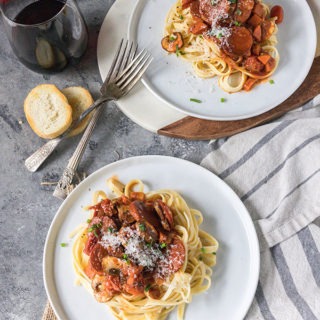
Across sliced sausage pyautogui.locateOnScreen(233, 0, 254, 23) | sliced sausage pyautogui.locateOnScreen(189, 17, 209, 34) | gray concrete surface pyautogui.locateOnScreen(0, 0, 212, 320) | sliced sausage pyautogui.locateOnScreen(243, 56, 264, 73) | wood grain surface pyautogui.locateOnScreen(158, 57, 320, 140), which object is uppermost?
sliced sausage pyautogui.locateOnScreen(233, 0, 254, 23)

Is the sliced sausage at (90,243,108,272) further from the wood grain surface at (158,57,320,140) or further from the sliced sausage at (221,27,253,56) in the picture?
the sliced sausage at (221,27,253,56)

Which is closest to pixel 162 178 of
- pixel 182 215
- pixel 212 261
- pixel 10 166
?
pixel 182 215

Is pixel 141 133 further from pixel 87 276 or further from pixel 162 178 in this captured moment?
pixel 87 276

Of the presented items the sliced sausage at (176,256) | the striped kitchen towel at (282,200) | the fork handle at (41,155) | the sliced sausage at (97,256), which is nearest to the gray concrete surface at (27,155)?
the fork handle at (41,155)

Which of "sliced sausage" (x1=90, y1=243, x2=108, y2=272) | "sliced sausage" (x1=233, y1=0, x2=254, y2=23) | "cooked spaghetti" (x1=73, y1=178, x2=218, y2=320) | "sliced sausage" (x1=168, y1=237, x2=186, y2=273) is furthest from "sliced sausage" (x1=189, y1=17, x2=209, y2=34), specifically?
"sliced sausage" (x1=90, y1=243, x2=108, y2=272)

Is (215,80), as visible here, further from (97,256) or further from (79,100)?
(97,256)
